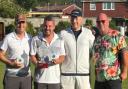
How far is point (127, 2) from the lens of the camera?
75.5 m

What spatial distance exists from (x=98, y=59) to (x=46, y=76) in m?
0.89

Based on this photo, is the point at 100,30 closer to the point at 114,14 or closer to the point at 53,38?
the point at 53,38

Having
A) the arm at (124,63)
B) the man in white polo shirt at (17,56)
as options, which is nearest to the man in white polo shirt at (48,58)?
the man in white polo shirt at (17,56)

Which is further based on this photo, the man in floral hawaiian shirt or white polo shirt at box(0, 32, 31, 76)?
white polo shirt at box(0, 32, 31, 76)

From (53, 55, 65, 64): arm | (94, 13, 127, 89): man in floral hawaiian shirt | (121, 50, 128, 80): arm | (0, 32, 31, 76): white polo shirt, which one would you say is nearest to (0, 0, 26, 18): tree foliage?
(0, 32, 31, 76): white polo shirt

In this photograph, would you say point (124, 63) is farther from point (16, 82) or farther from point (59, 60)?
point (16, 82)

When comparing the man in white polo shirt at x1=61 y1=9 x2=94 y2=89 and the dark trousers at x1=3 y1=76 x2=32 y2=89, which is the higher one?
the man in white polo shirt at x1=61 y1=9 x2=94 y2=89

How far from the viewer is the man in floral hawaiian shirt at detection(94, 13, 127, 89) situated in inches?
296

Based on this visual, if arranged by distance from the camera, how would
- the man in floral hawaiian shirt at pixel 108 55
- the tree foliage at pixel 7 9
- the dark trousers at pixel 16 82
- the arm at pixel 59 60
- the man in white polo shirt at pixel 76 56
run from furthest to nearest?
1. the tree foliage at pixel 7 9
2. the dark trousers at pixel 16 82
3. the man in white polo shirt at pixel 76 56
4. the arm at pixel 59 60
5. the man in floral hawaiian shirt at pixel 108 55

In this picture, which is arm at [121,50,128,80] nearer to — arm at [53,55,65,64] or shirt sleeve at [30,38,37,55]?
arm at [53,55,65,64]

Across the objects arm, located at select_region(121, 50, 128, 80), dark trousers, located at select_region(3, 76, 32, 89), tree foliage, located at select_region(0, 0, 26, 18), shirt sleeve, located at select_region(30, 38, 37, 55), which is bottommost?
tree foliage, located at select_region(0, 0, 26, 18)

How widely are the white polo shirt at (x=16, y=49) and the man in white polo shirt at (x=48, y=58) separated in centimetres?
19

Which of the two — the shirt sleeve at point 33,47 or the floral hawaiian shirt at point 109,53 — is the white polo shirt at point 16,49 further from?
the floral hawaiian shirt at point 109,53

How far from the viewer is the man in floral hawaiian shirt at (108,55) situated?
24.6 ft
